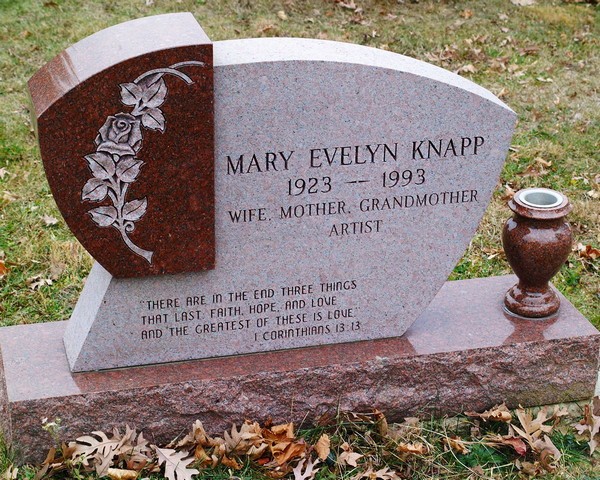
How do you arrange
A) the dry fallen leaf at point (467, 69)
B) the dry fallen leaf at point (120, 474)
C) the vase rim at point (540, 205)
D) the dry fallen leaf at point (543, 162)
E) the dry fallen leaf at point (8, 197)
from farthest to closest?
the dry fallen leaf at point (467, 69) → the dry fallen leaf at point (543, 162) → the dry fallen leaf at point (8, 197) → the vase rim at point (540, 205) → the dry fallen leaf at point (120, 474)

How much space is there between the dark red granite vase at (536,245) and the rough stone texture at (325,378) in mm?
85

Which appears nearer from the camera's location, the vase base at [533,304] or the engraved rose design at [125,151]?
the engraved rose design at [125,151]

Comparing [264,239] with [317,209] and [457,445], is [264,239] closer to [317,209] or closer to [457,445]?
[317,209]

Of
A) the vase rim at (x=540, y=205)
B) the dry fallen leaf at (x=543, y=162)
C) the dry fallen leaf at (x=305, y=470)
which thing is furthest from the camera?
the dry fallen leaf at (x=543, y=162)

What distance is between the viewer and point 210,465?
3738 mm

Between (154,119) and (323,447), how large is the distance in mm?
1577

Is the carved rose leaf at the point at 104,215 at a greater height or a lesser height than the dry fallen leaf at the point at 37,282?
greater

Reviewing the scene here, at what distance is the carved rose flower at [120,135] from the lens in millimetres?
3336

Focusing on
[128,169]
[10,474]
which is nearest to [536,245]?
[128,169]

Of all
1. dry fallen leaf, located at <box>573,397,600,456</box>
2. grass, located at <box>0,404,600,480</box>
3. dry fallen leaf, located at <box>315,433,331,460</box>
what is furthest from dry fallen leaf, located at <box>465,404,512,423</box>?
dry fallen leaf, located at <box>315,433,331,460</box>

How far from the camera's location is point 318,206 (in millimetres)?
3775

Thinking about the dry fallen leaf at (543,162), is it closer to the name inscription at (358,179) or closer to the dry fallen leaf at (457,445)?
the name inscription at (358,179)

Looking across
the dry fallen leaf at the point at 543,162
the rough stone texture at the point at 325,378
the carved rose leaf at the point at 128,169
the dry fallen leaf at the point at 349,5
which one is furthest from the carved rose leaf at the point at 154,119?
the dry fallen leaf at the point at 349,5

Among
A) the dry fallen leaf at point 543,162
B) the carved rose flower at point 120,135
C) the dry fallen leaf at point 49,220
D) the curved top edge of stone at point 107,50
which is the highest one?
the curved top edge of stone at point 107,50
